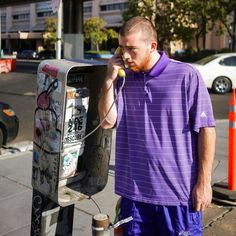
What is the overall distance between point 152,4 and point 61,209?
27492 millimetres

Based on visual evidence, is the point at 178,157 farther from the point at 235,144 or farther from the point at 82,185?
the point at 235,144

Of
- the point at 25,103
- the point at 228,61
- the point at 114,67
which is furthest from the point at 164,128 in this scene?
the point at 228,61

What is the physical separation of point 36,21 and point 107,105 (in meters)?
91.1

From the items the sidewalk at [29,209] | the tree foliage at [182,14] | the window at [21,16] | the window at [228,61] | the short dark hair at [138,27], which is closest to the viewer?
the short dark hair at [138,27]

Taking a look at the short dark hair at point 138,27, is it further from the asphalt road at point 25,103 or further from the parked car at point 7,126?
the asphalt road at point 25,103

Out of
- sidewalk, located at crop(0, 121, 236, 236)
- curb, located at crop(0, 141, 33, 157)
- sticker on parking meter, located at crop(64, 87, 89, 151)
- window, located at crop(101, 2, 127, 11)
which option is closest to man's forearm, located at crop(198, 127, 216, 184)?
sticker on parking meter, located at crop(64, 87, 89, 151)

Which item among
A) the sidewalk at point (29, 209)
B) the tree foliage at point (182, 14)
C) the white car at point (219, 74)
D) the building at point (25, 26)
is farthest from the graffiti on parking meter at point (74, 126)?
the building at point (25, 26)

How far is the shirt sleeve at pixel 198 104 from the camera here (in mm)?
2467

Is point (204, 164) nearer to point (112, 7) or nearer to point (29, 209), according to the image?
point (29, 209)

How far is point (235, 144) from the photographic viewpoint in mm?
4742

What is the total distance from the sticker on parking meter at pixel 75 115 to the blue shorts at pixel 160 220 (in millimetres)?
477

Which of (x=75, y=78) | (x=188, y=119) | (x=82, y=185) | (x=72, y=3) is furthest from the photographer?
(x=72, y=3)

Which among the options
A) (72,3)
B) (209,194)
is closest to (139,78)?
(209,194)

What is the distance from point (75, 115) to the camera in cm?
268
